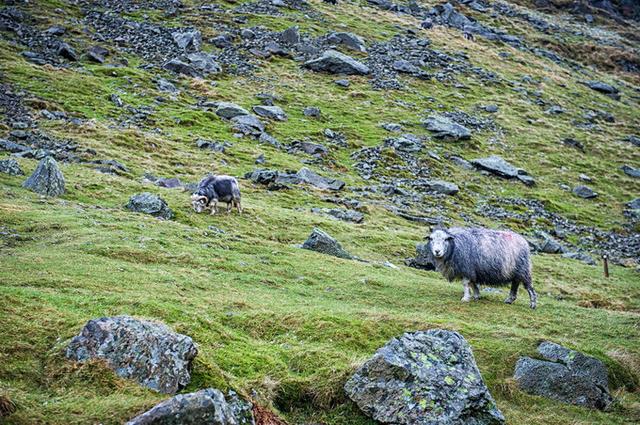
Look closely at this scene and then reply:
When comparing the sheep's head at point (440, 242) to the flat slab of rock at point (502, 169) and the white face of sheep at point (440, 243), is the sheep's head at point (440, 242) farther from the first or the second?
the flat slab of rock at point (502, 169)

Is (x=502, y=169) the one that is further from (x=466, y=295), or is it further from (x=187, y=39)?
(x=187, y=39)

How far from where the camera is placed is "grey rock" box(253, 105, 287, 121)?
192ft

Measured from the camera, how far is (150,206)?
28484 millimetres

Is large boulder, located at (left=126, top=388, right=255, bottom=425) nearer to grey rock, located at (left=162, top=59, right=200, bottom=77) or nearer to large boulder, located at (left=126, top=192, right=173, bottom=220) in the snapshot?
large boulder, located at (left=126, top=192, right=173, bottom=220)

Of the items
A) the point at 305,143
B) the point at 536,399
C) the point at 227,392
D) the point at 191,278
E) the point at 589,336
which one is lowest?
the point at 305,143

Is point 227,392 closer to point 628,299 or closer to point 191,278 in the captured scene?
point 191,278

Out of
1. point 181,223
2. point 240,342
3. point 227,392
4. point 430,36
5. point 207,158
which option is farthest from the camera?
point 430,36

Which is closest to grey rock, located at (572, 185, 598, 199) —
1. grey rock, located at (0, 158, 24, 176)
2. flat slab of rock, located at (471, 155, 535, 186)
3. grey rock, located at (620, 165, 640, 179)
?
flat slab of rock, located at (471, 155, 535, 186)

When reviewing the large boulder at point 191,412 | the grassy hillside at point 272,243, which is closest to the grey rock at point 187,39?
the grassy hillside at point 272,243

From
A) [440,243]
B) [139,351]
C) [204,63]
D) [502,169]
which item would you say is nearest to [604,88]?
[502,169]

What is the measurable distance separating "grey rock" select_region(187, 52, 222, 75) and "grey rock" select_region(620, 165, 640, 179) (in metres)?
49.9

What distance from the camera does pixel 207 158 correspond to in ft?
146

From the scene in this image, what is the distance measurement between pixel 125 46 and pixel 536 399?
2572 inches

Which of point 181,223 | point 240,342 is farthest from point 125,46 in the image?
point 240,342
